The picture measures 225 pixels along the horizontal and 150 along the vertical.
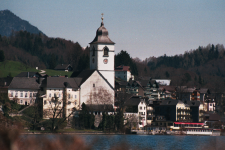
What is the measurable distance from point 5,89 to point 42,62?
87.8 meters

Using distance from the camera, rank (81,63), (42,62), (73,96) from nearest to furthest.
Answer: (73,96) < (81,63) < (42,62)

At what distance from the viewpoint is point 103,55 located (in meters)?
82.4

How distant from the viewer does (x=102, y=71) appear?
3214 inches

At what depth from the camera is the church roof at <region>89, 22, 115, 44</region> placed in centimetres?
8269

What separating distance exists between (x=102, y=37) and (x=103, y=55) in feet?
11.0

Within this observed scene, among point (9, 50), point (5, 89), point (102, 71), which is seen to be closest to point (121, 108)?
point (102, 71)

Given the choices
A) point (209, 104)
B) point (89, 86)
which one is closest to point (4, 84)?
point (89, 86)

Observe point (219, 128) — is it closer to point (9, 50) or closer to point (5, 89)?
point (5, 89)

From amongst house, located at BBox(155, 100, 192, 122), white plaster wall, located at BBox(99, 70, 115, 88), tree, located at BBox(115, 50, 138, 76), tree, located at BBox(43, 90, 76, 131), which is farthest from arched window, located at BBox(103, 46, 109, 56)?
tree, located at BBox(115, 50, 138, 76)

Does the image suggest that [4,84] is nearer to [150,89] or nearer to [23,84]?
[23,84]

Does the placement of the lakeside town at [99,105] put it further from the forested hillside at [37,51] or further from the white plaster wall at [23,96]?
the forested hillside at [37,51]

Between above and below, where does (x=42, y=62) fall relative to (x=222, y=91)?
above

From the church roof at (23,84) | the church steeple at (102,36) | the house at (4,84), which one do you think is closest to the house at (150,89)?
the church steeple at (102,36)

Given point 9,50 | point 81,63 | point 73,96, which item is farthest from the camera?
point 9,50
